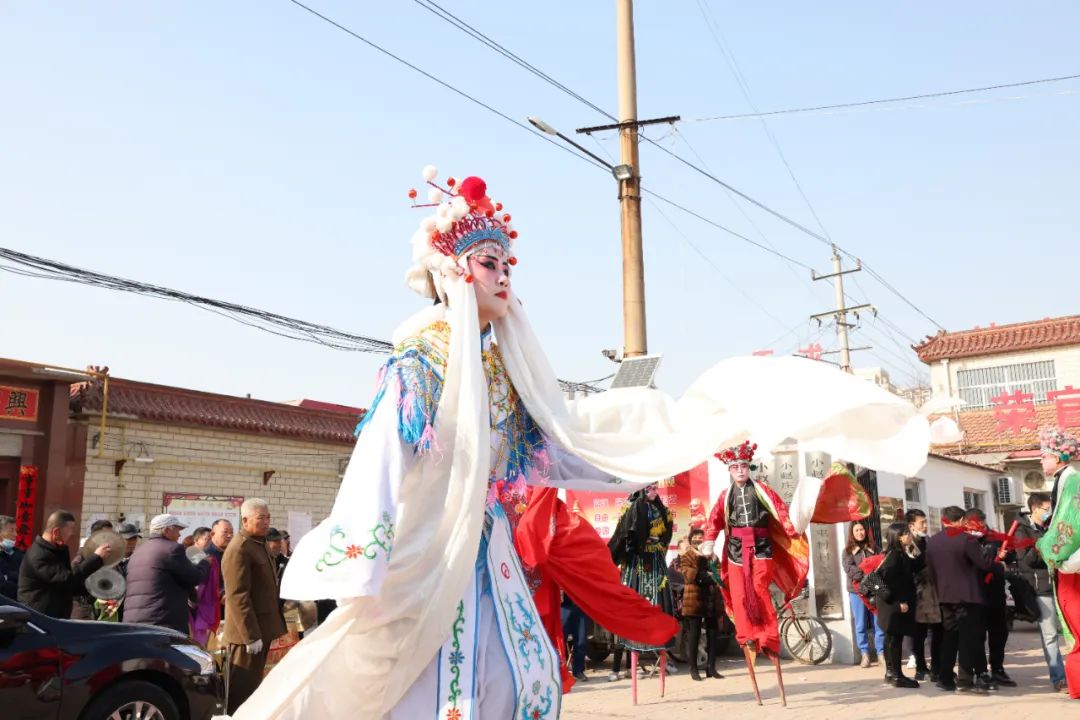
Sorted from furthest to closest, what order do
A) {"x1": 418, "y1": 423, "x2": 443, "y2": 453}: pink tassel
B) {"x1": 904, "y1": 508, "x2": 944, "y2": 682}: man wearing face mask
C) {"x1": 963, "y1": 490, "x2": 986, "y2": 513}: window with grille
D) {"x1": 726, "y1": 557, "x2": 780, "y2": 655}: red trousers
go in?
{"x1": 963, "y1": 490, "x2": 986, "y2": 513}: window with grille < {"x1": 904, "y1": 508, "x2": 944, "y2": 682}: man wearing face mask < {"x1": 726, "y1": 557, "x2": 780, "y2": 655}: red trousers < {"x1": 418, "y1": 423, "x2": 443, "y2": 453}: pink tassel

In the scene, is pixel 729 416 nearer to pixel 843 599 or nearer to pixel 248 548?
pixel 248 548

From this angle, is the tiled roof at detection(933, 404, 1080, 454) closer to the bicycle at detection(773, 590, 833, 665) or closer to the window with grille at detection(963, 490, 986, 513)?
the window with grille at detection(963, 490, 986, 513)

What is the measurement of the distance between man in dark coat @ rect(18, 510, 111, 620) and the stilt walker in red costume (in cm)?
515

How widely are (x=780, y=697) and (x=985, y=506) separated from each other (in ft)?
56.0

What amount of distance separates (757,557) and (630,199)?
196 inches

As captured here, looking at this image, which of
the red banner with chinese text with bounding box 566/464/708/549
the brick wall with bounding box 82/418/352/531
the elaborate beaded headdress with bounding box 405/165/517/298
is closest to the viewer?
the elaborate beaded headdress with bounding box 405/165/517/298

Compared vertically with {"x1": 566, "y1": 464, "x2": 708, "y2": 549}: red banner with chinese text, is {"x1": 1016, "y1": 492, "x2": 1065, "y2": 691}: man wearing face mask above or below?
below

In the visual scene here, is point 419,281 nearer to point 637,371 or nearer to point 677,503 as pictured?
point 637,371

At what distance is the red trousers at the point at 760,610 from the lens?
785 centimetres

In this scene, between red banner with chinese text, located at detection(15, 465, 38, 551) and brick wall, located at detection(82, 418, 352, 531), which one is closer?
red banner with chinese text, located at detection(15, 465, 38, 551)

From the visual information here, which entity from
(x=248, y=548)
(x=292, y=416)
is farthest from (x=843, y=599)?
(x=292, y=416)

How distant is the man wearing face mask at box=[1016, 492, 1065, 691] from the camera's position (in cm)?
817

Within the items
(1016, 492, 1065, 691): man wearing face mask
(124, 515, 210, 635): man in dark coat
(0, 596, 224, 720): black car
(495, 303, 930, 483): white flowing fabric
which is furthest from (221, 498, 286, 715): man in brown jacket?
(1016, 492, 1065, 691): man wearing face mask

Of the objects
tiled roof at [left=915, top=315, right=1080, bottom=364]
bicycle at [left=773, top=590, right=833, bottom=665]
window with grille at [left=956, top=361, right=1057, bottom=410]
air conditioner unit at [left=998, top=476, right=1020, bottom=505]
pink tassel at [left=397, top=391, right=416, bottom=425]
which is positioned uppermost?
tiled roof at [left=915, top=315, right=1080, bottom=364]
